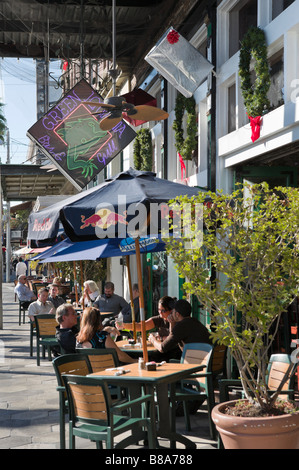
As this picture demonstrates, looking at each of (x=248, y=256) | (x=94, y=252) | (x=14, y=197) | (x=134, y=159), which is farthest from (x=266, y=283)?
(x=14, y=197)

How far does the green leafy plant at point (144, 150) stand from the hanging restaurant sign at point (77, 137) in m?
3.51

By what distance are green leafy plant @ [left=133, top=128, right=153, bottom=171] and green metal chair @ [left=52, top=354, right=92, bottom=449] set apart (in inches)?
382

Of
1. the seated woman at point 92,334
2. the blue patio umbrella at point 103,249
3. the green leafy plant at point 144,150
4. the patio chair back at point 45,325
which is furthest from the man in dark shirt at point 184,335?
the green leafy plant at point 144,150

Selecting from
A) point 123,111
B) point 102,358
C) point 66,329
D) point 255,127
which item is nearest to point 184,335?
point 102,358

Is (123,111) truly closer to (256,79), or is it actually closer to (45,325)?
(256,79)

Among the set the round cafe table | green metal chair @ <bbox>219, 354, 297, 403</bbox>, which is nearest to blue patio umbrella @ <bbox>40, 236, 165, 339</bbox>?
the round cafe table

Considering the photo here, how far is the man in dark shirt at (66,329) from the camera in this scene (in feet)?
26.0

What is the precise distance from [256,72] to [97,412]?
511cm

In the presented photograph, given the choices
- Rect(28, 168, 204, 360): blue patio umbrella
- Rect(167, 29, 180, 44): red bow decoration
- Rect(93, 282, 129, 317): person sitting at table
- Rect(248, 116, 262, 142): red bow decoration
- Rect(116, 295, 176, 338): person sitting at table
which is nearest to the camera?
Rect(28, 168, 204, 360): blue patio umbrella

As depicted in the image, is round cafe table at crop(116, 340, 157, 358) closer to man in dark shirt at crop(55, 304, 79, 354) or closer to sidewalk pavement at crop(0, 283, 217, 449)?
man in dark shirt at crop(55, 304, 79, 354)

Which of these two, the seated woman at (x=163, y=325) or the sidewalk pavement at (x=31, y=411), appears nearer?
the sidewalk pavement at (x=31, y=411)

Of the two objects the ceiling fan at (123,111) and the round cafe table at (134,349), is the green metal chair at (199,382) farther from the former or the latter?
the ceiling fan at (123,111)

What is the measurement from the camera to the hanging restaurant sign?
1145cm

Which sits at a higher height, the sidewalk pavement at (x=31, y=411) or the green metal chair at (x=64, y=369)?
the green metal chair at (x=64, y=369)
